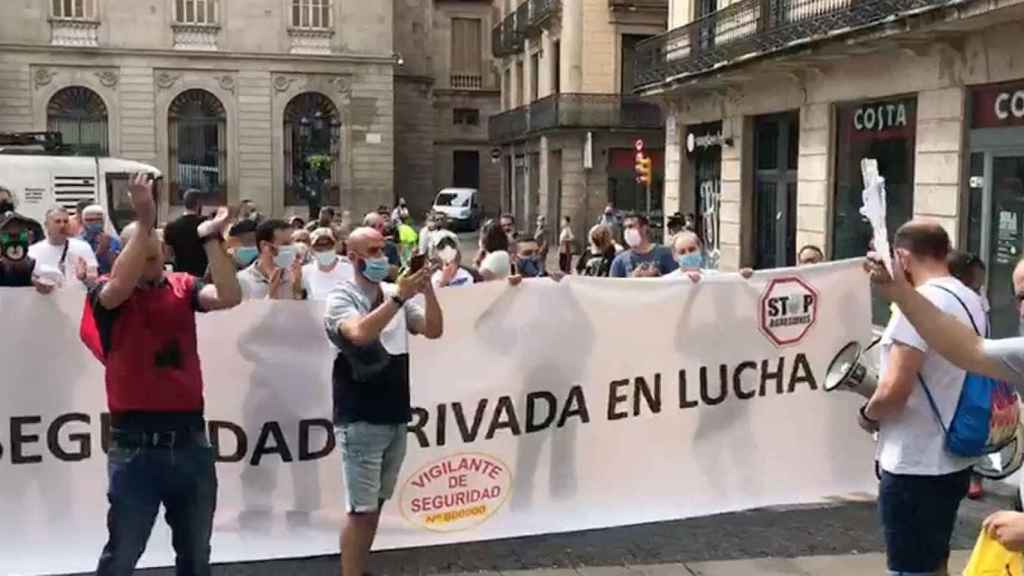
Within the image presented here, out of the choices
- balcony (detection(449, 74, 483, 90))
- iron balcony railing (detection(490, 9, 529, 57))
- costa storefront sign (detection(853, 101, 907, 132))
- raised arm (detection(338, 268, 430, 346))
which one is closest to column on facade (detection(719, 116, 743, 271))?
costa storefront sign (detection(853, 101, 907, 132))

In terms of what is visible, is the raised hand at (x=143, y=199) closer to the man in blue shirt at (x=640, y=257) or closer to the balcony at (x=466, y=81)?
the man in blue shirt at (x=640, y=257)

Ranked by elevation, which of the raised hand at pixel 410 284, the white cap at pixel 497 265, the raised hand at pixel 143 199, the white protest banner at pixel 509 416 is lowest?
the white protest banner at pixel 509 416

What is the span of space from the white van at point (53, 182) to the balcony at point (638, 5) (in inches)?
681

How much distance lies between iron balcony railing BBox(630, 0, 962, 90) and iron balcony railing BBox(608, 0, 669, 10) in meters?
9.16

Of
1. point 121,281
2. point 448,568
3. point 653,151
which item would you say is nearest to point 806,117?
point 448,568

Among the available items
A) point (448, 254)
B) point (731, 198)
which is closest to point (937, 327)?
point (448, 254)

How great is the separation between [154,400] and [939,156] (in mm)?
12002

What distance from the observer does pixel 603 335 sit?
6.39 metres

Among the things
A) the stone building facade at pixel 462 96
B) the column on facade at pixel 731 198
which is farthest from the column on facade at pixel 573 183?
the stone building facade at pixel 462 96

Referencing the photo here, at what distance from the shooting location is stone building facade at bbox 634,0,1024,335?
1316cm

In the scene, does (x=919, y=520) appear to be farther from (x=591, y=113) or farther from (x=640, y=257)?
(x=591, y=113)

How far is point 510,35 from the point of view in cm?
4447

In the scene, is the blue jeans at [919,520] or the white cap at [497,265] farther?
the white cap at [497,265]

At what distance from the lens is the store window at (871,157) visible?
603 inches
